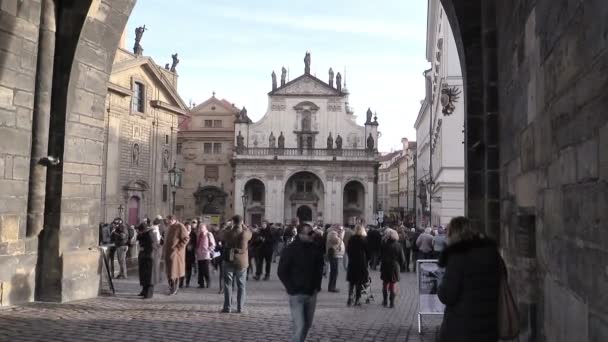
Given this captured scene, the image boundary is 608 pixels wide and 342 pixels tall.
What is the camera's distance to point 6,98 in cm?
933

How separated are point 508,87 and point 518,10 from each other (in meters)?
1.01

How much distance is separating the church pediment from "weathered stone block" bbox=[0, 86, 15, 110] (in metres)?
54.0

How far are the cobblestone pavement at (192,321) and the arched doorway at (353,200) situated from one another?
50069 millimetres

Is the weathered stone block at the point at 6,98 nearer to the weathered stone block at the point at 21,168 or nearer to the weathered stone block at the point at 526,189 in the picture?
the weathered stone block at the point at 21,168

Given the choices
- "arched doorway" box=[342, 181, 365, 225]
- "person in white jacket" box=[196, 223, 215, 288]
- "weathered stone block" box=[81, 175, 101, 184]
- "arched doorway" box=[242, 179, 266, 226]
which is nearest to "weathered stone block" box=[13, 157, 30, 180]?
"weathered stone block" box=[81, 175, 101, 184]

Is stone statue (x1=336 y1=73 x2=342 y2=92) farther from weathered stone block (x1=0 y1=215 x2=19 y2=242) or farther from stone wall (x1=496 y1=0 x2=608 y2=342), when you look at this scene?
stone wall (x1=496 y1=0 x2=608 y2=342)

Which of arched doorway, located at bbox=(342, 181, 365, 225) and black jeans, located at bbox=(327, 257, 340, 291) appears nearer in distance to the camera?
black jeans, located at bbox=(327, 257, 340, 291)

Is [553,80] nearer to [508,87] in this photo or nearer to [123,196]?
[508,87]

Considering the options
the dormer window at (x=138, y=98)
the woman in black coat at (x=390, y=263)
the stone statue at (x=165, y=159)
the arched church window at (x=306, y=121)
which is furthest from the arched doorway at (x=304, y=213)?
the woman in black coat at (x=390, y=263)

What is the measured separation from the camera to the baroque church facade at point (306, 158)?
61.4m

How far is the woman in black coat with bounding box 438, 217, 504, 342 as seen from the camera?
13.6 feet

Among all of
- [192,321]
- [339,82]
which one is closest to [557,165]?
[192,321]

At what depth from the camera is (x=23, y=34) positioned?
31.6 ft

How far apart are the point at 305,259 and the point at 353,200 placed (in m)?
56.6
